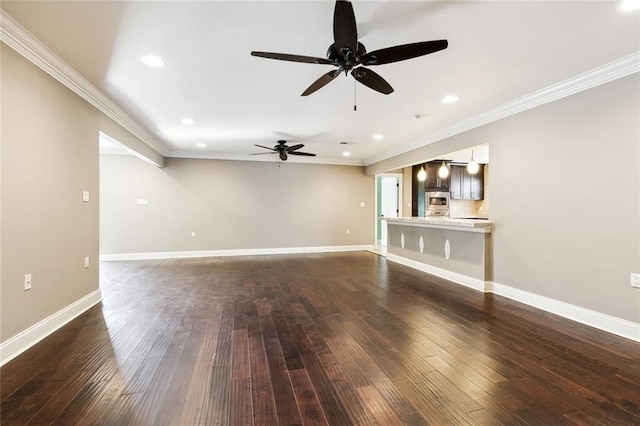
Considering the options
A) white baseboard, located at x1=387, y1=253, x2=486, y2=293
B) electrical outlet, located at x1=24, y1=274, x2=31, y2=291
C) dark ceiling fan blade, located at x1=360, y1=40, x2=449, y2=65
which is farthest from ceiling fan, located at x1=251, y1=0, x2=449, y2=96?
white baseboard, located at x1=387, y1=253, x2=486, y2=293

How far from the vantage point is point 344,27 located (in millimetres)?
1763

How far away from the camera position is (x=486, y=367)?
2.05 m

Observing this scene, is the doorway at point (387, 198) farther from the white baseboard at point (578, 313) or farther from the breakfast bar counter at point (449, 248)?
the white baseboard at point (578, 313)

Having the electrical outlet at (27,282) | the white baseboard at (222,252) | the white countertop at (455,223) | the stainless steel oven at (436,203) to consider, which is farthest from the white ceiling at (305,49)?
the stainless steel oven at (436,203)

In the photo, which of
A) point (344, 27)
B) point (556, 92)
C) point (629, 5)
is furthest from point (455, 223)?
point (344, 27)

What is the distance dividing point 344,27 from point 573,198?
9.89ft

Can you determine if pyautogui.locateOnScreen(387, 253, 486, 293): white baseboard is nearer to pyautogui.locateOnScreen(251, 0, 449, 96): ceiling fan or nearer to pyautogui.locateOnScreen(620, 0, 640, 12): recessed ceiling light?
pyautogui.locateOnScreen(620, 0, 640, 12): recessed ceiling light

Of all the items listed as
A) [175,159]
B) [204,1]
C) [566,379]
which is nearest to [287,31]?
[204,1]

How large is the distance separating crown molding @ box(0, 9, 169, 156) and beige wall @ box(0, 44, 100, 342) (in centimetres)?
6

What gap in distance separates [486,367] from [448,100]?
293cm

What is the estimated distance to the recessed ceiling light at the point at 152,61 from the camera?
8.38 ft

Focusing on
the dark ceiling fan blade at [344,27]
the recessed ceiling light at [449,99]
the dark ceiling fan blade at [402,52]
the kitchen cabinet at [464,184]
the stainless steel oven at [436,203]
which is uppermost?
the recessed ceiling light at [449,99]

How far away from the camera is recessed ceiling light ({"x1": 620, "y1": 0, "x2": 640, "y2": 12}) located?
1.89 metres

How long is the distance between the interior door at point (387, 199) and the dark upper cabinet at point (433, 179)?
34.1 inches
